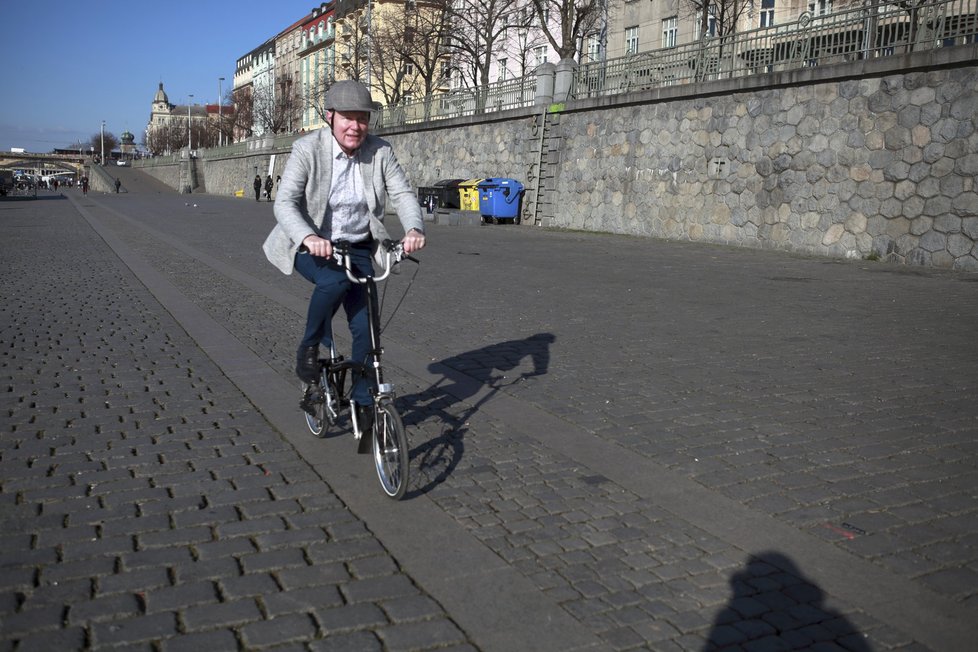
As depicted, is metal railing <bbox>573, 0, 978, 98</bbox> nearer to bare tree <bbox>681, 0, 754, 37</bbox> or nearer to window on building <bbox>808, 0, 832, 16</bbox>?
bare tree <bbox>681, 0, 754, 37</bbox>

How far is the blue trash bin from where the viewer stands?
1175 inches

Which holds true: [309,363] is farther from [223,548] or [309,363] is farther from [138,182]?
[138,182]

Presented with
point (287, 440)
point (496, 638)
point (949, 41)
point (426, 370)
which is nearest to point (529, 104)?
point (949, 41)

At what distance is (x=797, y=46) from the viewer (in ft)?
62.6

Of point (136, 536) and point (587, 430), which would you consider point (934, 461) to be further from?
point (136, 536)

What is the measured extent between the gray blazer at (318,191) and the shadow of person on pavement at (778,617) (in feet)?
7.03

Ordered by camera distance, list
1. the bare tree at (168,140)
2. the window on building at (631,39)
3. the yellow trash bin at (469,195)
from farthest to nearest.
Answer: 1. the bare tree at (168,140)
2. the window on building at (631,39)
3. the yellow trash bin at (469,195)

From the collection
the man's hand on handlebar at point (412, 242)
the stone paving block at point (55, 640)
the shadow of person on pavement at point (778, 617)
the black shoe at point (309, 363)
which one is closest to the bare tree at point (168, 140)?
the black shoe at point (309, 363)

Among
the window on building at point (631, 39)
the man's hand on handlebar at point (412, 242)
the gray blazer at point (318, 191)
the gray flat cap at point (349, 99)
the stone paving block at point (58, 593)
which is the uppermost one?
the window on building at point (631, 39)

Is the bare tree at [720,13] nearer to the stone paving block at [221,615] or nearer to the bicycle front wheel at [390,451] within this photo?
the bicycle front wheel at [390,451]

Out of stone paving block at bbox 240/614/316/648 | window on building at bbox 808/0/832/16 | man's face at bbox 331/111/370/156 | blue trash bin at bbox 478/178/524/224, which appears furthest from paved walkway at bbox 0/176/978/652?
window on building at bbox 808/0/832/16

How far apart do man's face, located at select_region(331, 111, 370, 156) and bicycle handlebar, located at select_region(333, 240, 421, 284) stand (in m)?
0.49

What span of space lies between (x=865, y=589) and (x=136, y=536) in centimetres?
270

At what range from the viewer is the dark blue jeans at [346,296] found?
4480mm
